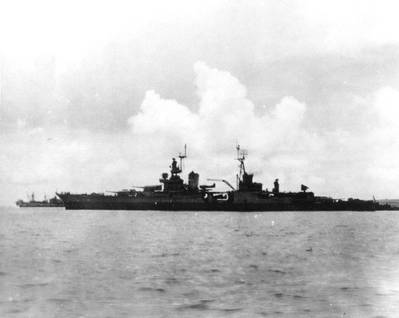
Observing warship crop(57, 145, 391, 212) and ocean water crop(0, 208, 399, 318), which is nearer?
ocean water crop(0, 208, 399, 318)

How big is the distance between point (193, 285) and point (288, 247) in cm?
1093

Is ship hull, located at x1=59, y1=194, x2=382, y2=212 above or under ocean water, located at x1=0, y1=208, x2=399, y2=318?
above

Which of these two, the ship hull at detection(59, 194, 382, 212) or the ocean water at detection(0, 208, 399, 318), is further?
the ship hull at detection(59, 194, 382, 212)

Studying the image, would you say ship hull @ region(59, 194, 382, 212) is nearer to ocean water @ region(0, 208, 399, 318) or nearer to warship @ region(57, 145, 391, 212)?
warship @ region(57, 145, 391, 212)

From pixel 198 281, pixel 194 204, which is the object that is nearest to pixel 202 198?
pixel 194 204

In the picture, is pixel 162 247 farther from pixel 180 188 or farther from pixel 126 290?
pixel 180 188

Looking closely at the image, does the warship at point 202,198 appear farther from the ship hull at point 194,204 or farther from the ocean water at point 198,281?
the ocean water at point 198,281

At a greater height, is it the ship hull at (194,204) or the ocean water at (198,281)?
the ship hull at (194,204)

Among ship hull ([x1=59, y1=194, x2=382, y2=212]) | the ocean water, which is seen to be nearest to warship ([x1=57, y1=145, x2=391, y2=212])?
ship hull ([x1=59, y1=194, x2=382, y2=212])

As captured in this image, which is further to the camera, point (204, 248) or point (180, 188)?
point (180, 188)

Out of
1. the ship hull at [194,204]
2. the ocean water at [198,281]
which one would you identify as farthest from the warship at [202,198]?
the ocean water at [198,281]

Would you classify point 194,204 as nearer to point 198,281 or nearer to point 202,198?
point 202,198

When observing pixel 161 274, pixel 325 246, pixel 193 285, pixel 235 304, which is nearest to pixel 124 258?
pixel 161 274

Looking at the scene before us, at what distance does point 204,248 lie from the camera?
22.8 metres
